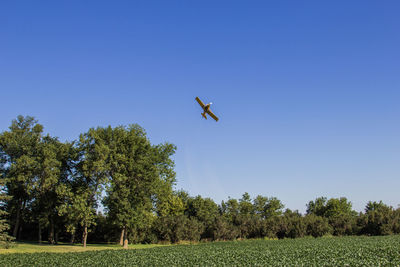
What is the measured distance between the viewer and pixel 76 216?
121 ft

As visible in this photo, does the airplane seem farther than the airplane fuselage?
Yes

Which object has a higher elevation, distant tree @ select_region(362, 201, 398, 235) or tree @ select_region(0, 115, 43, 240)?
tree @ select_region(0, 115, 43, 240)

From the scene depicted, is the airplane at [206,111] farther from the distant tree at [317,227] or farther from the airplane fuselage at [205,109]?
the distant tree at [317,227]

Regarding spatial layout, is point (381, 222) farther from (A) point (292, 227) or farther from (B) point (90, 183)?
(B) point (90, 183)

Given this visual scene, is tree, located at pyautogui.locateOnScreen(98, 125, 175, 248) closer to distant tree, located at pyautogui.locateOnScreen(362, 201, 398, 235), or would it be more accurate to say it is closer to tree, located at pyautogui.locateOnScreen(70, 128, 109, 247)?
tree, located at pyautogui.locateOnScreen(70, 128, 109, 247)

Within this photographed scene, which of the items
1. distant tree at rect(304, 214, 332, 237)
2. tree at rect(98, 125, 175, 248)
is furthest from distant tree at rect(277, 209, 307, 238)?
tree at rect(98, 125, 175, 248)

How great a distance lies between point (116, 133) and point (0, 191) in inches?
637

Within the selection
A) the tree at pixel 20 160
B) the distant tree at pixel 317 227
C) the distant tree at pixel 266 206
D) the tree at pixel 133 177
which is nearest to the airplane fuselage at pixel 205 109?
the tree at pixel 133 177

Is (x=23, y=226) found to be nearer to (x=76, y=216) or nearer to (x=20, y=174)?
(x=20, y=174)

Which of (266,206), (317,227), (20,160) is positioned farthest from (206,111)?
(266,206)

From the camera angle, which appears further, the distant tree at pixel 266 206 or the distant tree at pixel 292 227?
the distant tree at pixel 266 206

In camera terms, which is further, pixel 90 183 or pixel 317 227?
pixel 317 227

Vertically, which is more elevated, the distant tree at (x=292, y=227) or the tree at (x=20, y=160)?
the tree at (x=20, y=160)

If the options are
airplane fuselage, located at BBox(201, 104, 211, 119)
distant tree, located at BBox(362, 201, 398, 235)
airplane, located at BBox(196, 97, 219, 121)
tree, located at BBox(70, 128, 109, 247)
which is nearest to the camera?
airplane fuselage, located at BBox(201, 104, 211, 119)
